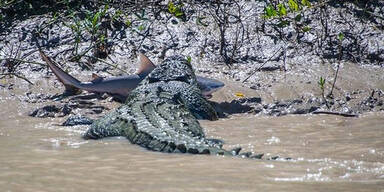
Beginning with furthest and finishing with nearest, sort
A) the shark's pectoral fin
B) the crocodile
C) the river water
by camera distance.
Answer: the shark's pectoral fin → the crocodile → the river water

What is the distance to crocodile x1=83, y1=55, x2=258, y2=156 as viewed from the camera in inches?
182

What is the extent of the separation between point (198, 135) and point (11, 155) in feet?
4.63

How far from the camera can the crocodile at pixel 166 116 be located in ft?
15.1

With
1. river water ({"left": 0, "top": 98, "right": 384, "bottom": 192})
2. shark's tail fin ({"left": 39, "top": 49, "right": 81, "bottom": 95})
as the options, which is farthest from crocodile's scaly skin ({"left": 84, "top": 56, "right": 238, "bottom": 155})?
shark's tail fin ({"left": 39, "top": 49, "right": 81, "bottom": 95})

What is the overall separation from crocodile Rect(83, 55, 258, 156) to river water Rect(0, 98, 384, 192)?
0.11m

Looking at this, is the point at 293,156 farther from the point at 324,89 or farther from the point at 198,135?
the point at 324,89

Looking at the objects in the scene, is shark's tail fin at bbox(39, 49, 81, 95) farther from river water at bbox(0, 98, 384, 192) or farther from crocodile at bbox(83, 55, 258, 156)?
river water at bbox(0, 98, 384, 192)

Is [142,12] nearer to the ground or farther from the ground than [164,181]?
farther from the ground

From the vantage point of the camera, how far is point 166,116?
546 centimetres

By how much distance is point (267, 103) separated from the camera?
7.08 metres

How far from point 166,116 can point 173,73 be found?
1.53 meters

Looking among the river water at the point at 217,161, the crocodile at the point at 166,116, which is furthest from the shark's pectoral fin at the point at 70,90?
the river water at the point at 217,161

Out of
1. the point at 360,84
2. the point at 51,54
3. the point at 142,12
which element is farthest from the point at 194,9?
the point at 360,84

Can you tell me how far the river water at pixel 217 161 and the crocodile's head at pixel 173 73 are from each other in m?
0.76
